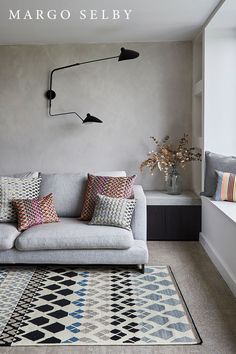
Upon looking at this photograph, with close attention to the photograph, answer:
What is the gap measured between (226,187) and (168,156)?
3.35 feet

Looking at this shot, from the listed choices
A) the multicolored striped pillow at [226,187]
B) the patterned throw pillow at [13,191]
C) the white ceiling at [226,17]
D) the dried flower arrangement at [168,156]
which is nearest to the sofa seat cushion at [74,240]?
the patterned throw pillow at [13,191]

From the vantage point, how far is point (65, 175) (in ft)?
15.9

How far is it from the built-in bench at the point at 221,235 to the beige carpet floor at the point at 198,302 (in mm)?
81

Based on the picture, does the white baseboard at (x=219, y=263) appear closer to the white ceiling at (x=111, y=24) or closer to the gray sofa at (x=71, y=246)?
the gray sofa at (x=71, y=246)

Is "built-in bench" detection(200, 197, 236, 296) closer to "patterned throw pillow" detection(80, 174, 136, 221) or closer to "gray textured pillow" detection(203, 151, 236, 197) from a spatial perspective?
"gray textured pillow" detection(203, 151, 236, 197)

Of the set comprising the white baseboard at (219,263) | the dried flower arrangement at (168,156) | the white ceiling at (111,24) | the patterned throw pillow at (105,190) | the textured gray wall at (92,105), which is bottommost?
the white baseboard at (219,263)

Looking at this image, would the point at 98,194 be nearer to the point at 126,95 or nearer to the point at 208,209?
the point at 208,209

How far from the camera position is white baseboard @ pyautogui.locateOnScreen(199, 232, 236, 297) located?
362 centimetres

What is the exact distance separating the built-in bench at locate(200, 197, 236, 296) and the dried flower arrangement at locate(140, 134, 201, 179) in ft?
2.00

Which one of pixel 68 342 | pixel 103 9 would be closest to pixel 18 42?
pixel 103 9

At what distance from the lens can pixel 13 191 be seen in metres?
4.53

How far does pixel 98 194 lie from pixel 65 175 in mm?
539

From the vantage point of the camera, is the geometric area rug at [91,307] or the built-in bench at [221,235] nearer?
the geometric area rug at [91,307]

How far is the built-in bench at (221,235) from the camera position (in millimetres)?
3676
